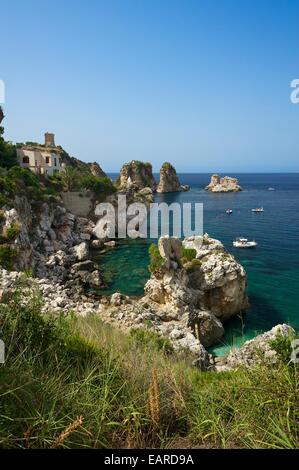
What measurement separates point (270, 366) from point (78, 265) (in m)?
24.1

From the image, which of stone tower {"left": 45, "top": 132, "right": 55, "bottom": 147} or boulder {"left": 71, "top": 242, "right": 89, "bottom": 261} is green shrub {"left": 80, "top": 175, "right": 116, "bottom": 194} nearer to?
boulder {"left": 71, "top": 242, "right": 89, "bottom": 261}

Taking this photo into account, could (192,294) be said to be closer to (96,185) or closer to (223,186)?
(96,185)

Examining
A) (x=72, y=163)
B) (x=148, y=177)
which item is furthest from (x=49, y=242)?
(x=148, y=177)

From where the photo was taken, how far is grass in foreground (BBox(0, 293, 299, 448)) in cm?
336

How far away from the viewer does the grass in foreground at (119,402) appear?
11.0 feet

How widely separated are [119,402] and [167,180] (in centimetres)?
9959

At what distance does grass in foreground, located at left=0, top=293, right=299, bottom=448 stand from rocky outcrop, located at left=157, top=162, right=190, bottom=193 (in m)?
96.8

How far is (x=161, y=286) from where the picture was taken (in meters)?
19.6

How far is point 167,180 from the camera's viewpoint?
3991 inches

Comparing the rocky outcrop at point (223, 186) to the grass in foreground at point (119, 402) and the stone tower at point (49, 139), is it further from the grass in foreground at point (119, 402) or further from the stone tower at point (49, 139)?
the grass in foreground at point (119, 402)

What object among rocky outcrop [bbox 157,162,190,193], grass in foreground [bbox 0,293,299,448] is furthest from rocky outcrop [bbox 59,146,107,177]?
grass in foreground [bbox 0,293,299,448]

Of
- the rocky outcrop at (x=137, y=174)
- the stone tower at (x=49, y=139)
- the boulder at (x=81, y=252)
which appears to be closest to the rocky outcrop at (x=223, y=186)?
the rocky outcrop at (x=137, y=174)
